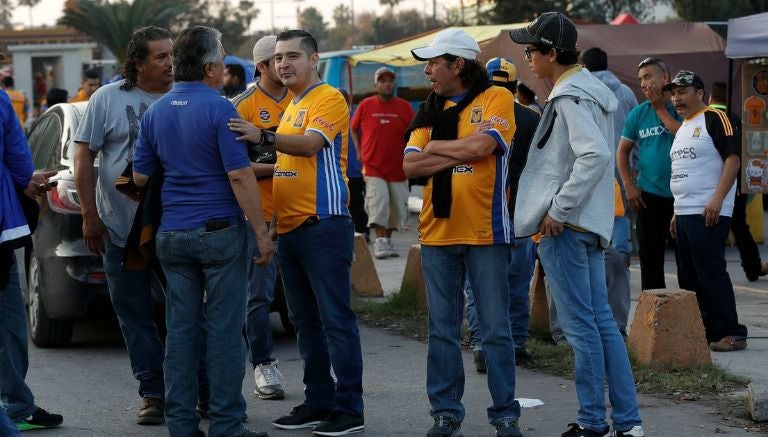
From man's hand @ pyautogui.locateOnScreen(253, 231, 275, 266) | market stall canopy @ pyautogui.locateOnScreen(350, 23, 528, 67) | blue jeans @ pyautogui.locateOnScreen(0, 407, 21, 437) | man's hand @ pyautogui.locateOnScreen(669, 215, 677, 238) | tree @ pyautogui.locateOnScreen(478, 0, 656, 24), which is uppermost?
tree @ pyautogui.locateOnScreen(478, 0, 656, 24)

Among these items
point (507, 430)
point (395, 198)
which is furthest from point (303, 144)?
point (395, 198)

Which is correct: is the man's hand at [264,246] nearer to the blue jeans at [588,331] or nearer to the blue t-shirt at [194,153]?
the blue t-shirt at [194,153]

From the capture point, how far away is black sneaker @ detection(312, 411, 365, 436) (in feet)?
20.1

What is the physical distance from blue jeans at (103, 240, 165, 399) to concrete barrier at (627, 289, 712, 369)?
2.86 m

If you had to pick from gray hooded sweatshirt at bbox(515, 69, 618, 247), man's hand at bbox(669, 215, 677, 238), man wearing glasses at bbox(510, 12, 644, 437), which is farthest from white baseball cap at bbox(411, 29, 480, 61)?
man's hand at bbox(669, 215, 677, 238)

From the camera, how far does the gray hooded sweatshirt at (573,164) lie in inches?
221

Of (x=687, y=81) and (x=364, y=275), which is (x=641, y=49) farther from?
(x=687, y=81)

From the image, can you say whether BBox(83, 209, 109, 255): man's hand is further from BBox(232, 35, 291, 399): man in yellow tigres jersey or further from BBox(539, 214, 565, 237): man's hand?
BBox(539, 214, 565, 237): man's hand

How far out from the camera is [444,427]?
5891 millimetres

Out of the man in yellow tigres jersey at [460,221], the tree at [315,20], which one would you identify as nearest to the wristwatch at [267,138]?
the man in yellow tigres jersey at [460,221]

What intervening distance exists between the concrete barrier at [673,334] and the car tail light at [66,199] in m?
3.64

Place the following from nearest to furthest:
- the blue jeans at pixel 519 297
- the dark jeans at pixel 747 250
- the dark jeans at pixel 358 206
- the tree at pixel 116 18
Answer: the blue jeans at pixel 519 297 < the dark jeans at pixel 747 250 < the dark jeans at pixel 358 206 < the tree at pixel 116 18

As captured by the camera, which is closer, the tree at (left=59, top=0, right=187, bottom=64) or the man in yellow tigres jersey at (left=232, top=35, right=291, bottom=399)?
the man in yellow tigres jersey at (left=232, top=35, right=291, bottom=399)

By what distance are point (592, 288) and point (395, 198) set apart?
341 inches
